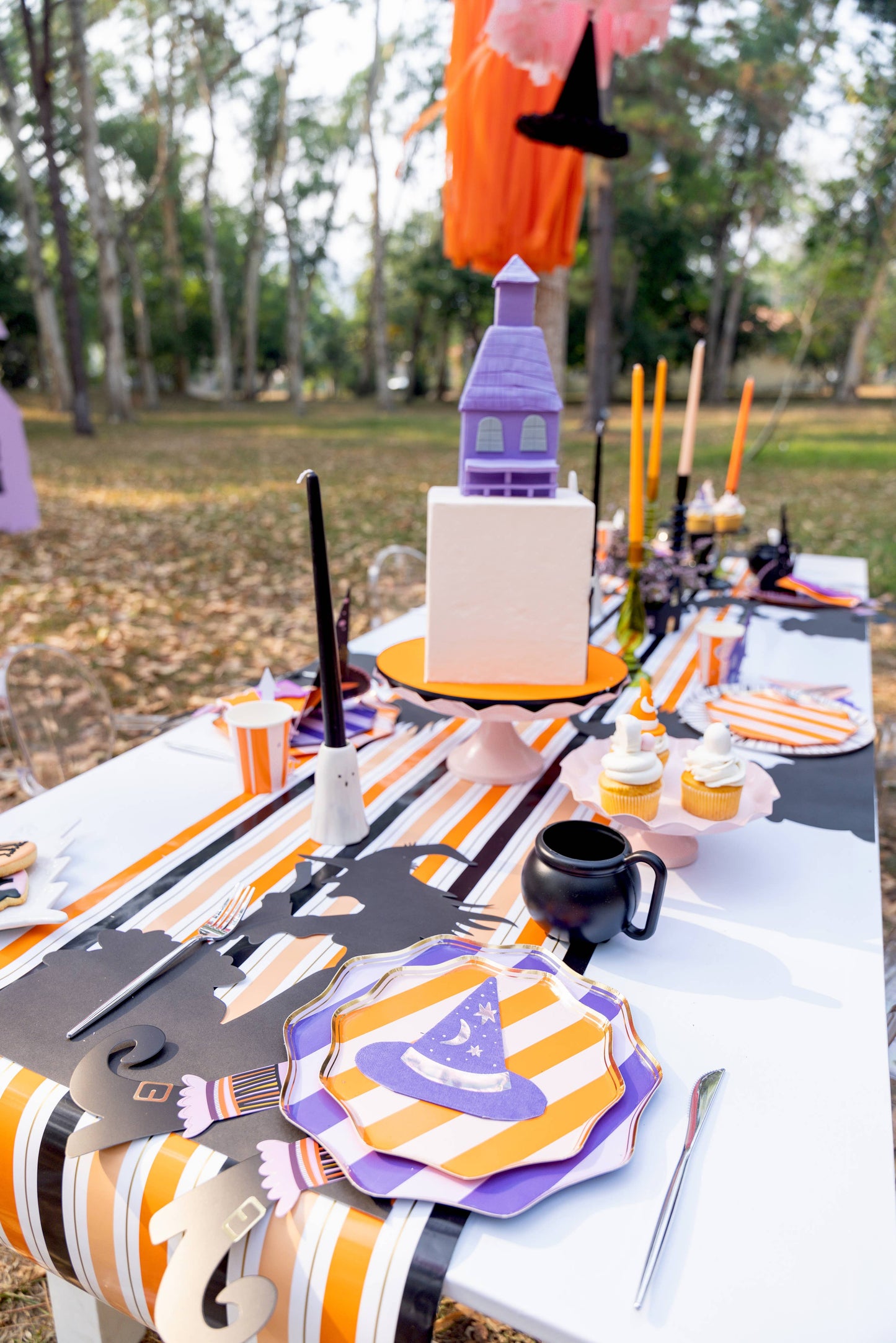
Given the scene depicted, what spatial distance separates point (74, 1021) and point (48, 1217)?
23 centimetres

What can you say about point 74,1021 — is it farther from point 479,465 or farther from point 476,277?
point 476,277

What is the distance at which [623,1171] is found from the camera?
92 cm

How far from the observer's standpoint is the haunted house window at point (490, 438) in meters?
1.76

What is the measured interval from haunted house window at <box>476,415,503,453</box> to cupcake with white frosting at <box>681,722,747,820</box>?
72 centimetres

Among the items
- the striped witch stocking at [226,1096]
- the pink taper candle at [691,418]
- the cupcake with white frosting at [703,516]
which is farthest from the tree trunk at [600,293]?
the striped witch stocking at [226,1096]

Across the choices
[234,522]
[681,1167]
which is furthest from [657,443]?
[234,522]

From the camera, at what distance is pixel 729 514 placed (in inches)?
131

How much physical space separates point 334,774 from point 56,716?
1342 millimetres

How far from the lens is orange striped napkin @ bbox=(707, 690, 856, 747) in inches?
80.3

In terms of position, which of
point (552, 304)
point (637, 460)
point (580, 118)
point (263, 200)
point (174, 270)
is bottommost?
point (637, 460)

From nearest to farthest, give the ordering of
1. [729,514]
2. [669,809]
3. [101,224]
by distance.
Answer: [669,809], [729,514], [101,224]

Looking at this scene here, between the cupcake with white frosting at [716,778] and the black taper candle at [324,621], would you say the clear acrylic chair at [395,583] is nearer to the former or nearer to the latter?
the black taper candle at [324,621]

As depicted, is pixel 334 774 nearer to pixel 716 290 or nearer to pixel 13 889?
pixel 13 889

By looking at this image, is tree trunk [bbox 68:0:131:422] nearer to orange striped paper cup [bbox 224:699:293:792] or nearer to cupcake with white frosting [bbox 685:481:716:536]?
cupcake with white frosting [bbox 685:481:716:536]
